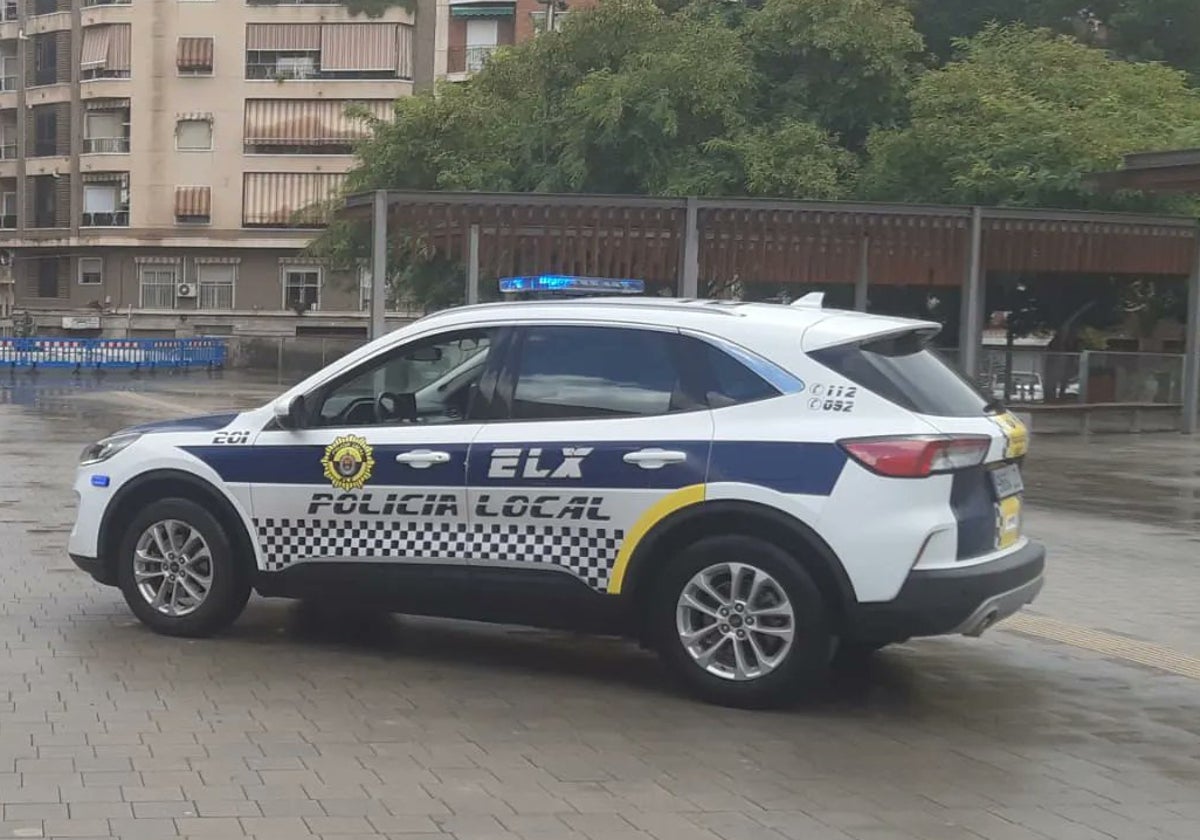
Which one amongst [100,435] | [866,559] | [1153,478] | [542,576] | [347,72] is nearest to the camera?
[866,559]

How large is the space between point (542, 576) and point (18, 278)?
55.0 m

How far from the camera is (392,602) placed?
7520 millimetres

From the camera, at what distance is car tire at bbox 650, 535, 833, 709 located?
6.69 m

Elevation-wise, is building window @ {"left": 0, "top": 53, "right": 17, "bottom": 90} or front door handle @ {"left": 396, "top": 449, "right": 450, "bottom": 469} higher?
building window @ {"left": 0, "top": 53, "right": 17, "bottom": 90}

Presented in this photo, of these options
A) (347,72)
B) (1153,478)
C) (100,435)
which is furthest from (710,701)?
(347,72)

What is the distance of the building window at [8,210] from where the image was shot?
57312 millimetres

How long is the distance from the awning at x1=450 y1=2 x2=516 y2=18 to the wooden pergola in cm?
2975

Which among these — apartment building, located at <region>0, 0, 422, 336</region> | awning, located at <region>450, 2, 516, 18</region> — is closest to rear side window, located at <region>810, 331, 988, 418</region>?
apartment building, located at <region>0, 0, 422, 336</region>

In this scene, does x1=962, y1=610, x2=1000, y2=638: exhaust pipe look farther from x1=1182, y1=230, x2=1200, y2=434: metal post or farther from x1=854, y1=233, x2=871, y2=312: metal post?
x1=1182, y1=230, x2=1200, y2=434: metal post

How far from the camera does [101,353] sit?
136 ft

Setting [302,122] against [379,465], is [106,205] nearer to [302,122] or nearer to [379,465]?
[302,122]

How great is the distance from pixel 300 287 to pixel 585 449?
49.1m

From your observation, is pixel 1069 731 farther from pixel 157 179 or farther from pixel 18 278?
pixel 18 278

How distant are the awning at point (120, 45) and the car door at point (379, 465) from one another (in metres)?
50.6
